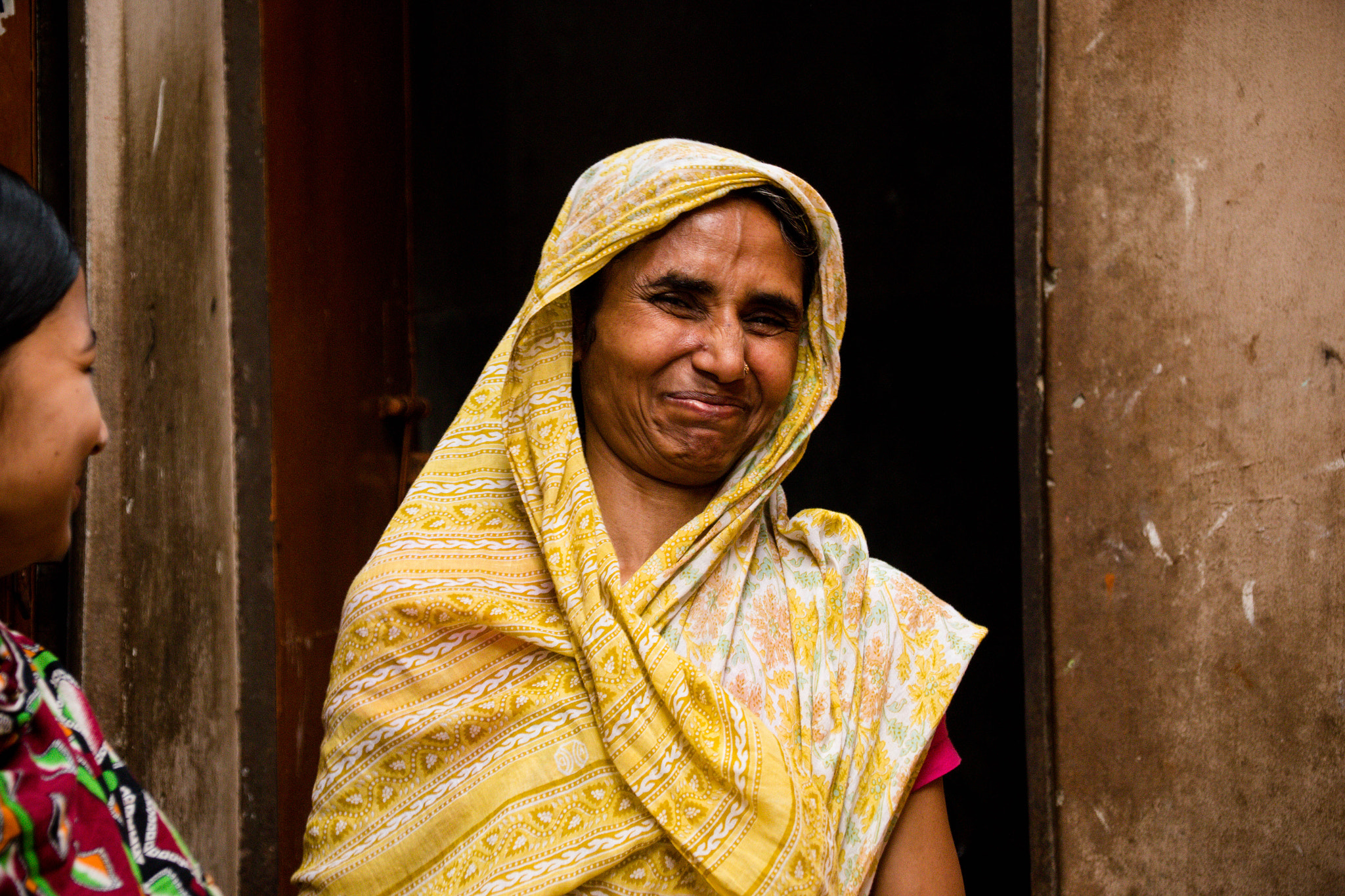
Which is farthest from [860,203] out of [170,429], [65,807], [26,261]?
[65,807]

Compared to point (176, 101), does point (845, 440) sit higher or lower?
lower

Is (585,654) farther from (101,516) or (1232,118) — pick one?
(1232,118)

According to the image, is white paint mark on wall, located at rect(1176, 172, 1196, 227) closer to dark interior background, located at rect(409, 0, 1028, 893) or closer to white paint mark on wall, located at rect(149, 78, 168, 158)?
dark interior background, located at rect(409, 0, 1028, 893)

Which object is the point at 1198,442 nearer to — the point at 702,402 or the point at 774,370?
the point at 774,370

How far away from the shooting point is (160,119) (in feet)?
6.86

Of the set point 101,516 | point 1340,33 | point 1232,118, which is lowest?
point 101,516

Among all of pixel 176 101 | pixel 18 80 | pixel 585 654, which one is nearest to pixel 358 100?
pixel 176 101

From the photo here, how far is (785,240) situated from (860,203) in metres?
2.18

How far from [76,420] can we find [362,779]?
0.77m

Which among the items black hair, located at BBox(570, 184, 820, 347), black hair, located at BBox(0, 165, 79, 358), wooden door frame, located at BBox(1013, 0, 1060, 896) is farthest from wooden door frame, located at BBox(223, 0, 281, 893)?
wooden door frame, located at BBox(1013, 0, 1060, 896)

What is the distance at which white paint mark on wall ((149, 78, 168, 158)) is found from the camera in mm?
2084

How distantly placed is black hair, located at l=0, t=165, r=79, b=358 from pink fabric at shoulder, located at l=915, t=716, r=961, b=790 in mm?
1245

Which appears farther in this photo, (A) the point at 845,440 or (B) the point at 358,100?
(A) the point at 845,440

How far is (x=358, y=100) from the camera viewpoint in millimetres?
2660
